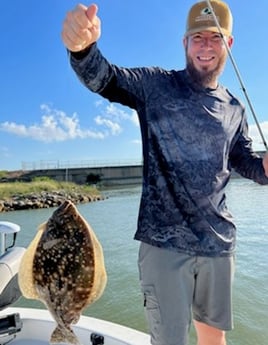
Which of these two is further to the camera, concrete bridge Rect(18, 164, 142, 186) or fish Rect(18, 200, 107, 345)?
concrete bridge Rect(18, 164, 142, 186)

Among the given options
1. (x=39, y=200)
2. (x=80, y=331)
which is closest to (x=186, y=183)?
(x=80, y=331)

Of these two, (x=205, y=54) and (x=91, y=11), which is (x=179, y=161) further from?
(x=91, y=11)

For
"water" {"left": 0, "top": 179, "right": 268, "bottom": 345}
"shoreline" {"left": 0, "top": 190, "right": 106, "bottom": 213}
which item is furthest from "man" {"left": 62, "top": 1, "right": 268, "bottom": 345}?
"shoreline" {"left": 0, "top": 190, "right": 106, "bottom": 213}

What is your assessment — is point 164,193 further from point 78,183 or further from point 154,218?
point 78,183

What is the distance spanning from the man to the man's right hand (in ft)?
1.10

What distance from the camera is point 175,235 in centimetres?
237

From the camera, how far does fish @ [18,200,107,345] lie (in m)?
1.84

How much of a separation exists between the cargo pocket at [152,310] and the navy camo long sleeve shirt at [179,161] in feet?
0.85

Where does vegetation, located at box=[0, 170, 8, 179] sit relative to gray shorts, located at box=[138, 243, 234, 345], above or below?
below

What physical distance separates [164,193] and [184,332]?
2.45 ft

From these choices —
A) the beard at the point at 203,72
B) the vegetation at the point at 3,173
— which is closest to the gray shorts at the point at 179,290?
the beard at the point at 203,72

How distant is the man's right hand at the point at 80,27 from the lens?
1735 millimetres

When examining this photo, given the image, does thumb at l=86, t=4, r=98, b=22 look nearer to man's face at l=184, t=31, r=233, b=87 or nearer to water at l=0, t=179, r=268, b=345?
man's face at l=184, t=31, r=233, b=87

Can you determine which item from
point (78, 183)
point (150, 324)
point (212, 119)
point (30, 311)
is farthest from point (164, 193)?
point (78, 183)
